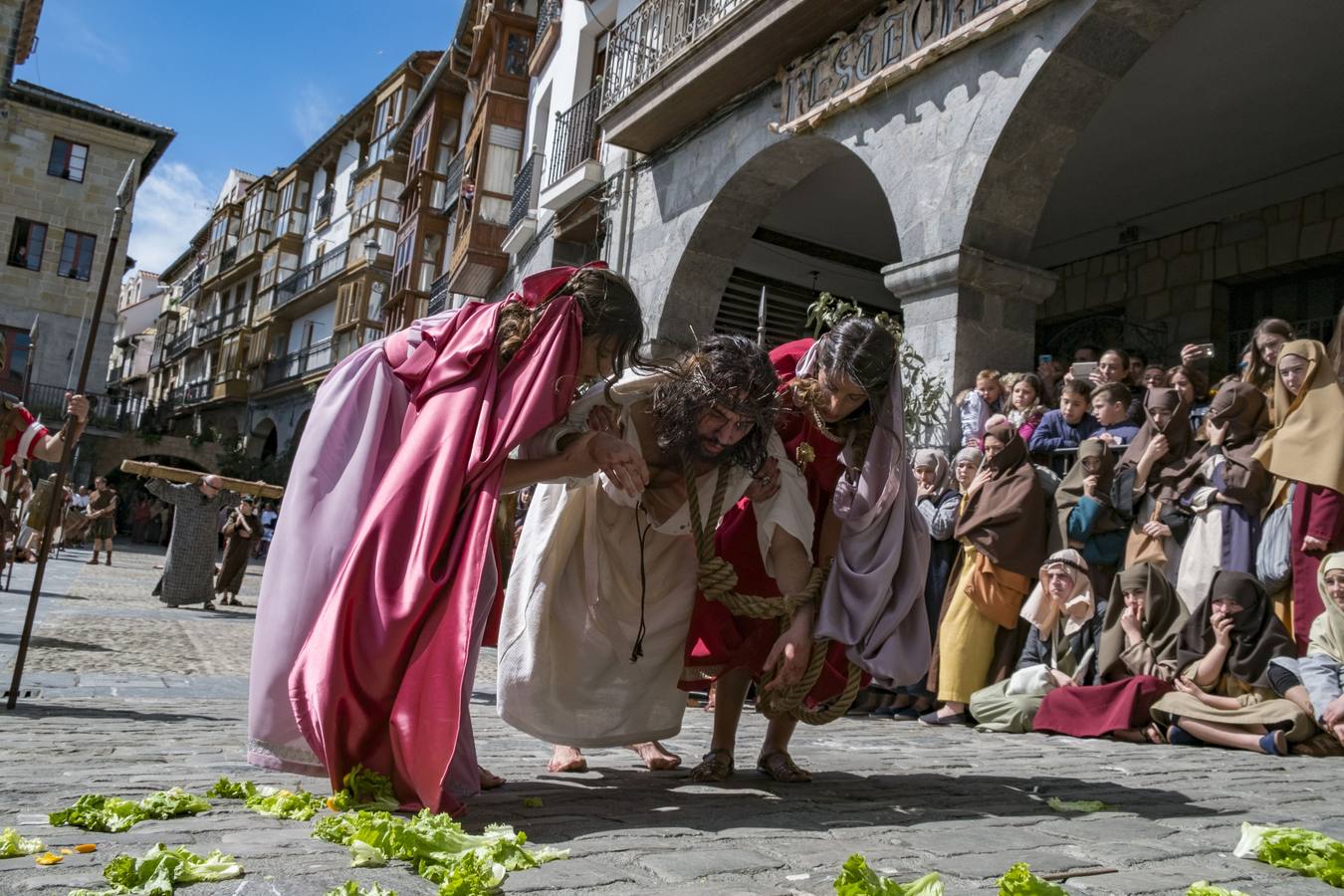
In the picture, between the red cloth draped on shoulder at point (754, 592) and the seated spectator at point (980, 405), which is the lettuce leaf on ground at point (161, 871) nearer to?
the red cloth draped on shoulder at point (754, 592)

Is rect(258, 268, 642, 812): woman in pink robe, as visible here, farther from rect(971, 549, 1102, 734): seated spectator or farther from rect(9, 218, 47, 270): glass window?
rect(9, 218, 47, 270): glass window

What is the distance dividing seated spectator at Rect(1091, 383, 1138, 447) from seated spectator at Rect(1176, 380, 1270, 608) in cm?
75

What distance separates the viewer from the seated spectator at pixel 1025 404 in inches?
303

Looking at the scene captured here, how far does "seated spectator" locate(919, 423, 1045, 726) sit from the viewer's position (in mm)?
6988

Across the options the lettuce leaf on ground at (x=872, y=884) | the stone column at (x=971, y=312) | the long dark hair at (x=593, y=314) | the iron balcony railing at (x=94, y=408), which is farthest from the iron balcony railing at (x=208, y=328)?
the lettuce leaf on ground at (x=872, y=884)

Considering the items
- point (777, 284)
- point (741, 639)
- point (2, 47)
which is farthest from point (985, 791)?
point (2, 47)

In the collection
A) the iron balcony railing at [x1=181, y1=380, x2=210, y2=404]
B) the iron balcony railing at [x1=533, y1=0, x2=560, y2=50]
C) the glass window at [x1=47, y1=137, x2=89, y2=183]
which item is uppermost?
the glass window at [x1=47, y1=137, x2=89, y2=183]

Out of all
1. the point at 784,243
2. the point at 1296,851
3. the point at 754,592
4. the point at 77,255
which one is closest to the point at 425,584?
the point at 754,592

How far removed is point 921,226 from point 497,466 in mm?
6317

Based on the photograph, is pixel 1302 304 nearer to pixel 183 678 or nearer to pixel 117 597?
pixel 183 678

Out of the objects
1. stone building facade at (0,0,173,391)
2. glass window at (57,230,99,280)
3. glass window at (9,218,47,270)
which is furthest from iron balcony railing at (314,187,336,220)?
glass window at (9,218,47,270)

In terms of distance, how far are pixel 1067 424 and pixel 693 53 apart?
5927mm

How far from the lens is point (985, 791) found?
3.92 metres

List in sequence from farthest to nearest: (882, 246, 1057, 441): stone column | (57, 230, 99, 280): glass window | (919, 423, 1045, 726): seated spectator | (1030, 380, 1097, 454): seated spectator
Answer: (57, 230, 99, 280): glass window < (882, 246, 1057, 441): stone column < (1030, 380, 1097, 454): seated spectator < (919, 423, 1045, 726): seated spectator
